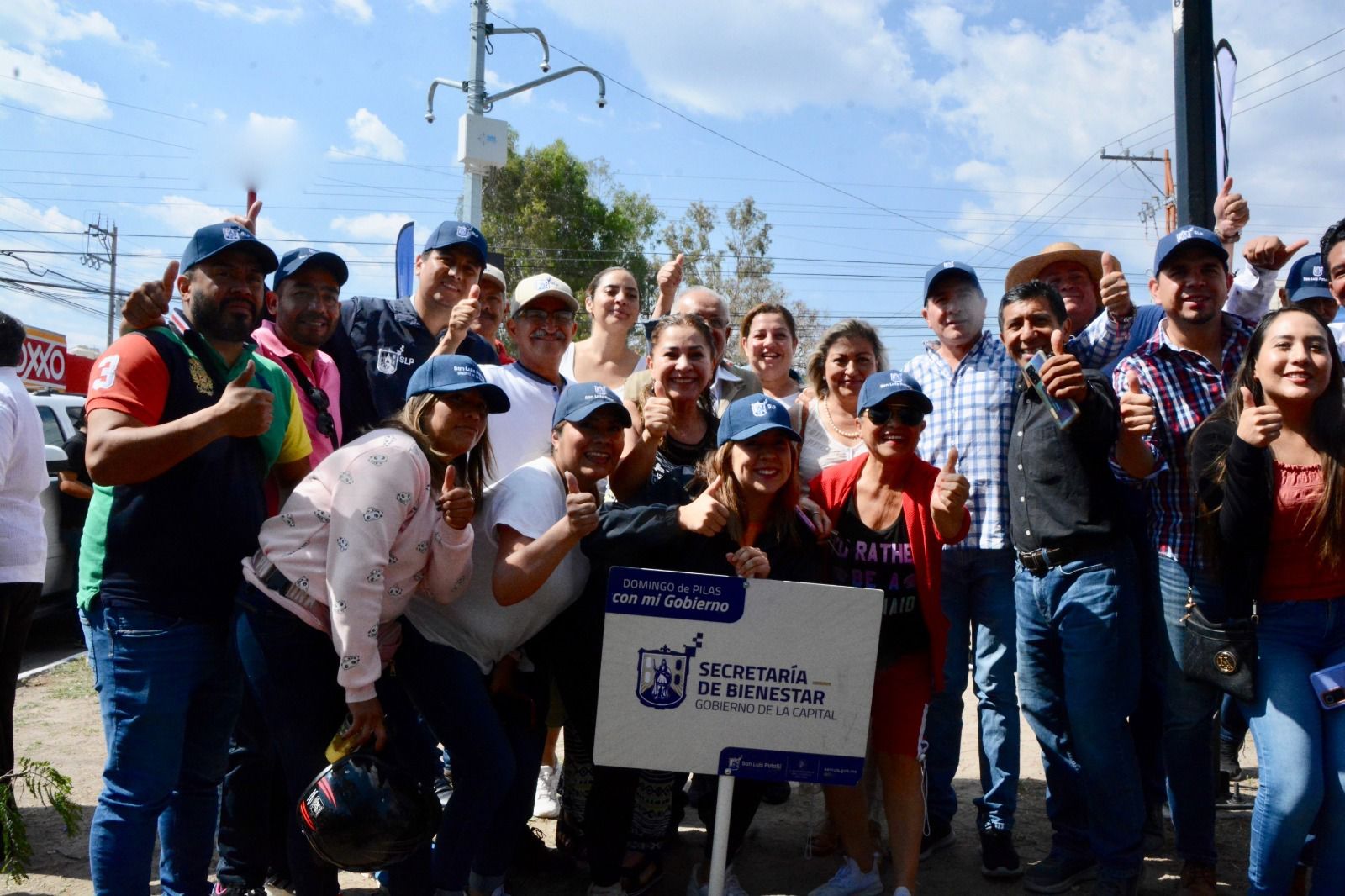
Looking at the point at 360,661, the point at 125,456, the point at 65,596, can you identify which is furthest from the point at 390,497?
the point at 65,596

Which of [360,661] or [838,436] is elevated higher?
[838,436]

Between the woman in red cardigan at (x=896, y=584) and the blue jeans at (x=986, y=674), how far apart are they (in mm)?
490

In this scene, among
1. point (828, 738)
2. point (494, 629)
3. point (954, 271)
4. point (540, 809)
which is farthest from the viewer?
point (540, 809)

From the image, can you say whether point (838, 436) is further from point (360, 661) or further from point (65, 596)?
point (65, 596)

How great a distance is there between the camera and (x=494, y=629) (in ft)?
11.9

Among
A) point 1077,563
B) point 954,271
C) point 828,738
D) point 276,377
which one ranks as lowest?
point 828,738

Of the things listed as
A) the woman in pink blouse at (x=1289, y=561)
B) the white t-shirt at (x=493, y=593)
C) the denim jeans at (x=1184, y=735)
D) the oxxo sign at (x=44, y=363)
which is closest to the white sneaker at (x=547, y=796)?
the white t-shirt at (x=493, y=593)

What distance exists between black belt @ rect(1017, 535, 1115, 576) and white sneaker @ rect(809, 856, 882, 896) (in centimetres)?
131

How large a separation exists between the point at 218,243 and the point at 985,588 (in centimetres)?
325

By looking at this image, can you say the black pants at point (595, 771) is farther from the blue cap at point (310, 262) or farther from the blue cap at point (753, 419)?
the blue cap at point (310, 262)

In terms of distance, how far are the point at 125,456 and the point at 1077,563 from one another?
10.8 feet

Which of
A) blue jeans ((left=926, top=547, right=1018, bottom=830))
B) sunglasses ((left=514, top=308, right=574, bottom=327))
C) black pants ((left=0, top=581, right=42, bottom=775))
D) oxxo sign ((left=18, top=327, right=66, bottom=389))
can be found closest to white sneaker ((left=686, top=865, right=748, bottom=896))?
blue jeans ((left=926, top=547, right=1018, bottom=830))

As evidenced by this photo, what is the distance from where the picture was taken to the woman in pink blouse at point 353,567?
3.11 m

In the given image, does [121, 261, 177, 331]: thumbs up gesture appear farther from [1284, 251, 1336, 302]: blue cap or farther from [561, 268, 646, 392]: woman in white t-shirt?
[1284, 251, 1336, 302]: blue cap
